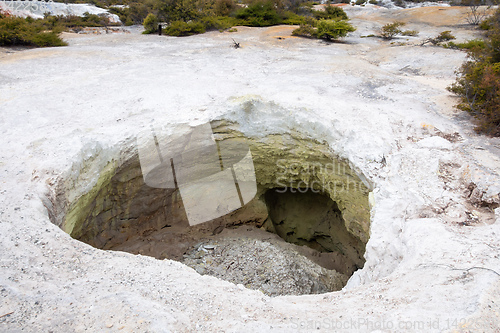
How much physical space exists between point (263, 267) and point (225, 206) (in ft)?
6.83

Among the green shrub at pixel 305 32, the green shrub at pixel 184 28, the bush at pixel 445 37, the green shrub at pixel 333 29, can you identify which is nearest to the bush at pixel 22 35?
the green shrub at pixel 184 28

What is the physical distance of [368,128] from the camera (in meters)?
5.47

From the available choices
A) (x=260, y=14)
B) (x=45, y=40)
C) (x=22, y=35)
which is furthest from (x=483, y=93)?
(x=260, y=14)

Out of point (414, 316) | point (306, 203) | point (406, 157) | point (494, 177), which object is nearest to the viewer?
point (414, 316)

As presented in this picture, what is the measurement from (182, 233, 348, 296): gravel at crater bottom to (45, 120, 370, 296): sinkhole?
0.02 meters

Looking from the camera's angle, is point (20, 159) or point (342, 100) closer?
point (20, 159)

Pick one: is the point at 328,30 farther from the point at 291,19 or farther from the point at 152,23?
the point at 152,23

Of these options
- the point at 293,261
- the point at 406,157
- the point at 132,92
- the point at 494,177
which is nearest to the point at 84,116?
the point at 132,92

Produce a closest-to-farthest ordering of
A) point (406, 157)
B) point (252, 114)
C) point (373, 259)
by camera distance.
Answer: point (373, 259) < point (406, 157) < point (252, 114)

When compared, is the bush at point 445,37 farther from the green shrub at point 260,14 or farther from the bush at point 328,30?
the green shrub at point 260,14

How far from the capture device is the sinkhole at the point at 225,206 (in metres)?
5.39

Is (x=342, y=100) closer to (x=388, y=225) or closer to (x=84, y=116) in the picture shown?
(x=388, y=225)

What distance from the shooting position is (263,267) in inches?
248

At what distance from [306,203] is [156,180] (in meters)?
4.37
